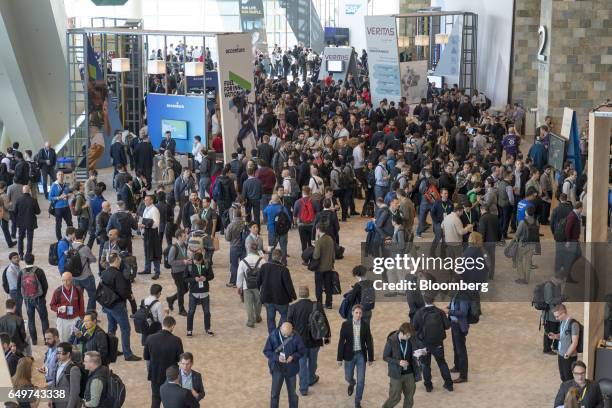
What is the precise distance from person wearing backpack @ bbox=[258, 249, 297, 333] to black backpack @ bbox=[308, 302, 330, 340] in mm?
1140

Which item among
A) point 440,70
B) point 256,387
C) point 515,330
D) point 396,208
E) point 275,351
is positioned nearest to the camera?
point 275,351

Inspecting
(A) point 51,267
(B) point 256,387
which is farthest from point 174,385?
(A) point 51,267

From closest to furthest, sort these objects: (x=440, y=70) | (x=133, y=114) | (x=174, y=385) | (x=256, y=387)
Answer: (x=174, y=385)
(x=256, y=387)
(x=133, y=114)
(x=440, y=70)

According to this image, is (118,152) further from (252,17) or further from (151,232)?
(252,17)

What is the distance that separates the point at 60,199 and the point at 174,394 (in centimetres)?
792

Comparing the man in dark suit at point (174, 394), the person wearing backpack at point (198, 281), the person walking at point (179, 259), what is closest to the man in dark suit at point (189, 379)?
the man in dark suit at point (174, 394)

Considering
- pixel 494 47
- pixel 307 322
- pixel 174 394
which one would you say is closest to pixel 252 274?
pixel 307 322

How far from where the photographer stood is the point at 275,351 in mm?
9977

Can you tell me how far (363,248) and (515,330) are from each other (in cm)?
379

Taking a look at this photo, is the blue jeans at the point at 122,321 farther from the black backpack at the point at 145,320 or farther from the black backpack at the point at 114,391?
the black backpack at the point at 114,391

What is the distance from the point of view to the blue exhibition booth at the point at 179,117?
2209cm

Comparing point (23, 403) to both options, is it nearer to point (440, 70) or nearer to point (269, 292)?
point (269, 292)

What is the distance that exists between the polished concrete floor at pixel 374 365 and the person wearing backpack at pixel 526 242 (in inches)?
14.4

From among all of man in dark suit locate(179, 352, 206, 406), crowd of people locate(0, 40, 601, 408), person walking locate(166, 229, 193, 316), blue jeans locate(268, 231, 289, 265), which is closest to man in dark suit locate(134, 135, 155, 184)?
crowd of people locate(0, 40, 601, 408)
